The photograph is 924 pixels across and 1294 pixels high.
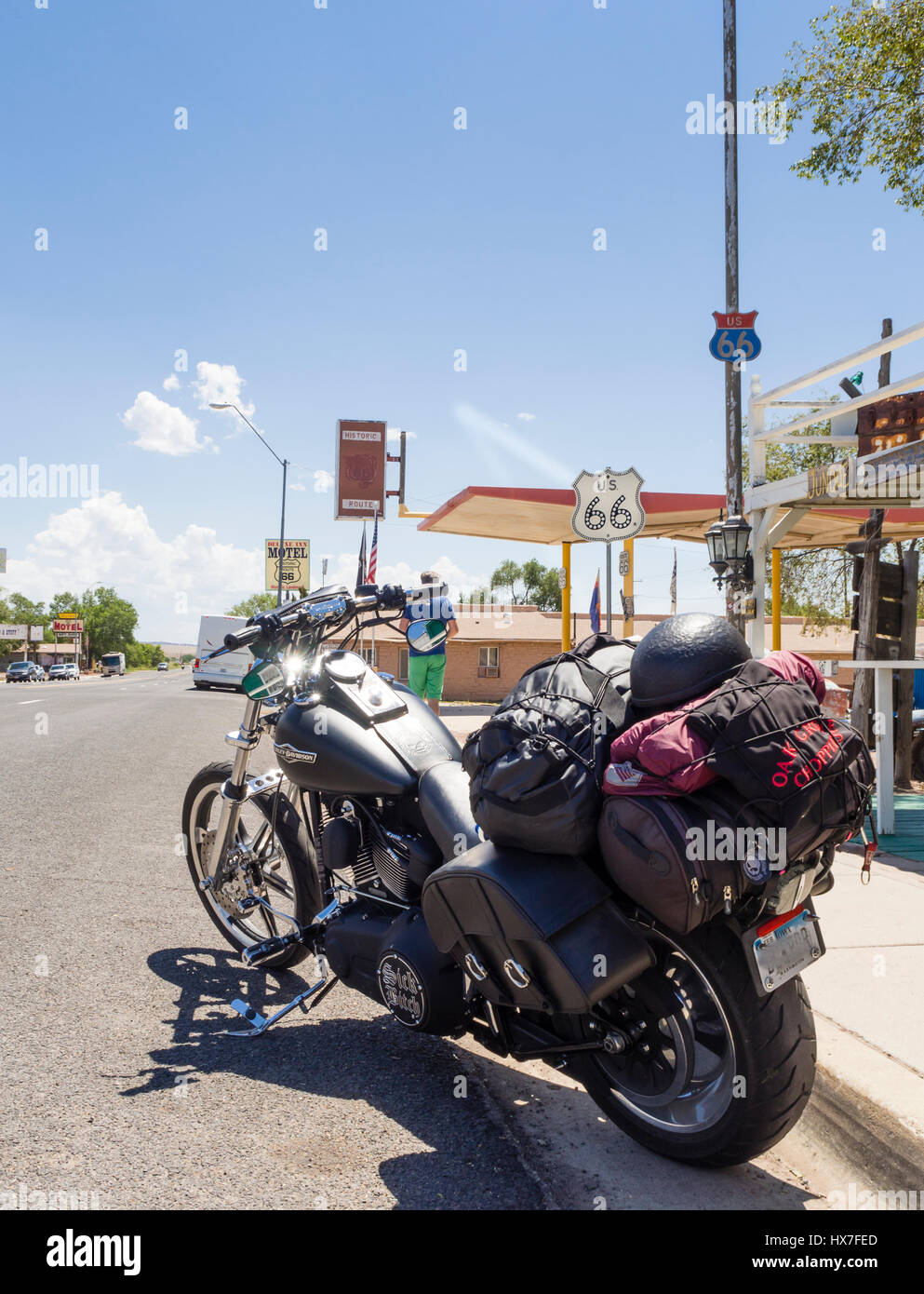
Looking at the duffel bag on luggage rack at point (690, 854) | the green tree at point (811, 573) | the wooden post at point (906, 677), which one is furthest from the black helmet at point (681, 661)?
the green tree at point (811, 573)

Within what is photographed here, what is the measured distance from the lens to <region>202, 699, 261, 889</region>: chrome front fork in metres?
3.48

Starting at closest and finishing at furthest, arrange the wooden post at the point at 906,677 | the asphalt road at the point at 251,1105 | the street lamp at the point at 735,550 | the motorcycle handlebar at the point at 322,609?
the asphalt road at the point at 251,1105 < the motorcycle handlebar at the point at 322,609 < the wooden post at the point at 906,677 < the street lamp at the point at 735,550

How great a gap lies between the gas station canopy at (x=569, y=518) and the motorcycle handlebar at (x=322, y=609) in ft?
36.3

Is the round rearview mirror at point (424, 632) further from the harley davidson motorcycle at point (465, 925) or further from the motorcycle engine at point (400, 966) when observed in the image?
the motorcycle engine at point (400, 966)

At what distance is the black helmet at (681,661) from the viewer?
86.8 inches

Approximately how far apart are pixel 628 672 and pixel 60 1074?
84.5 inches

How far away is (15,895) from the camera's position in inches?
187

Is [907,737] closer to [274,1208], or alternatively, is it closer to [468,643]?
[274,1208]

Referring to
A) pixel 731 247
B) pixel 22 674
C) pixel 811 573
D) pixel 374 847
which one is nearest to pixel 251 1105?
pixel 374 847

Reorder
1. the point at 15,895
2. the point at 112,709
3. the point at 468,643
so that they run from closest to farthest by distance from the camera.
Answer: the point at 15,895 → the point at 112,709 → the point at 468,643

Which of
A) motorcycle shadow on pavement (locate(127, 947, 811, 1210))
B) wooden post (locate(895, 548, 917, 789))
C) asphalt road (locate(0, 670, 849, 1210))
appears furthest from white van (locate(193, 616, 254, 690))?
motorcycle shadow on pavement (locate(127, 947, 811, 1210))

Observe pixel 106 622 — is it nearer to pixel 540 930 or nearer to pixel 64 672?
pixel 64 672
